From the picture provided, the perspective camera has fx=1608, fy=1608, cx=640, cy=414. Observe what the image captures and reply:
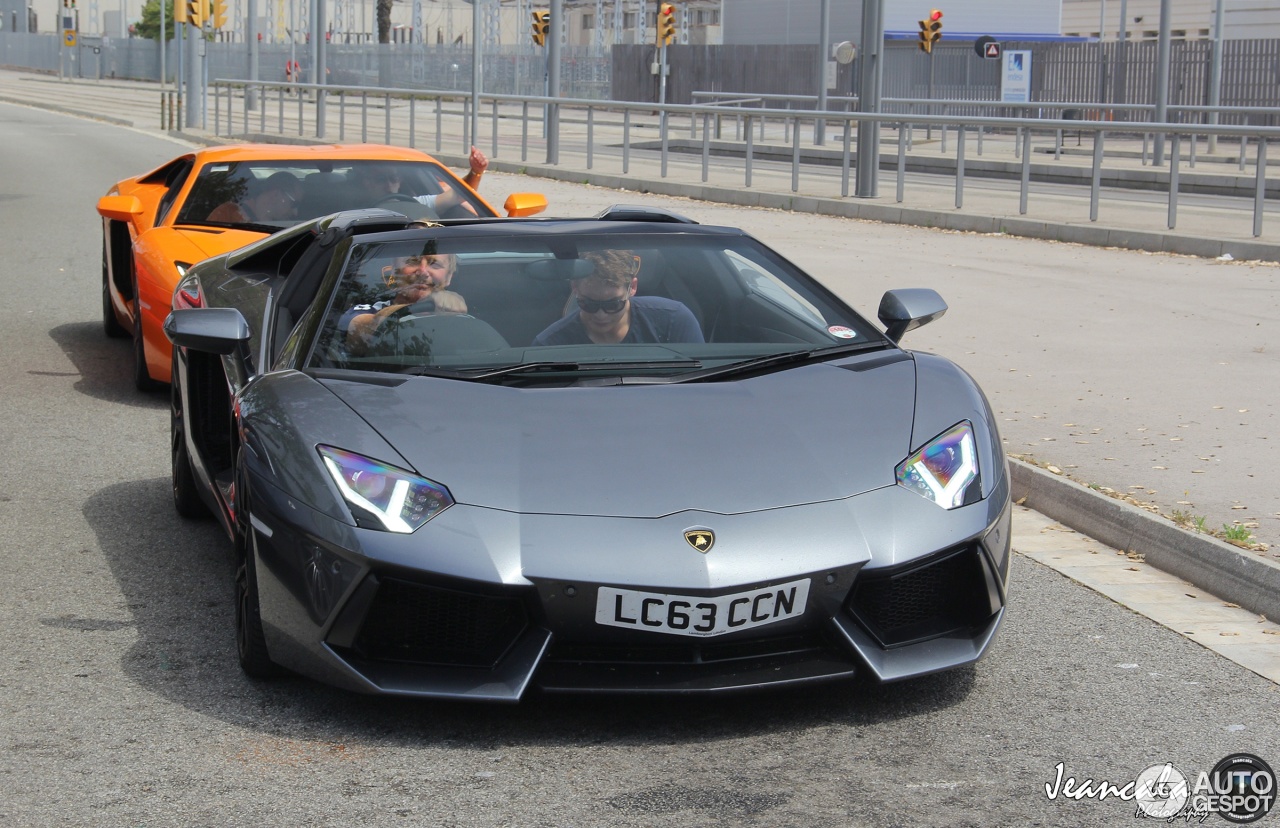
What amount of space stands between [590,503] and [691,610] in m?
0.35

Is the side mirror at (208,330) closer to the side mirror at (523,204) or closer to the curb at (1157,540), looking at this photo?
the curb at (1157,540)

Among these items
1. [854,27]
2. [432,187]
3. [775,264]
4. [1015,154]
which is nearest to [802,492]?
[775,264]

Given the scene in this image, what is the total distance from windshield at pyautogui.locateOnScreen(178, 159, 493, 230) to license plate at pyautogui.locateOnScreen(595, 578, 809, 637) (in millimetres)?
5398

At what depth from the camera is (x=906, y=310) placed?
17.0 feet

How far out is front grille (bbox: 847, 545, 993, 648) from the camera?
379cm

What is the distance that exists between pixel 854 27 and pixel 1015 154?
3778 cm

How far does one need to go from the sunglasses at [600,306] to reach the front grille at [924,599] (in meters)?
1.41

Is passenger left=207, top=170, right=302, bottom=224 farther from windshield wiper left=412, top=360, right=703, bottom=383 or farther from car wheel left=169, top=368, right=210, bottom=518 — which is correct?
windshield wiper left=412, top=360, right=703, bottom=383

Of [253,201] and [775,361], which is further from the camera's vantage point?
[253,201]

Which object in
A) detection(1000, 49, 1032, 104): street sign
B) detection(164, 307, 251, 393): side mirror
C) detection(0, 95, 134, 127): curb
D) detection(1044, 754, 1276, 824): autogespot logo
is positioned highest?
detection(1000, 49, 1032, 104): street sign

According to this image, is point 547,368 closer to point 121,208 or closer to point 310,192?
point 310,192

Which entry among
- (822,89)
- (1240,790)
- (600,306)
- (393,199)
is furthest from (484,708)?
(822,89)

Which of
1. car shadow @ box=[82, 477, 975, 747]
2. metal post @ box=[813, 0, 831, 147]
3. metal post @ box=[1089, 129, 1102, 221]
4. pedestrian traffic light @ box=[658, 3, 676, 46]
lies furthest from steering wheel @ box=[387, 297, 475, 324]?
pedestrian traffic light @ box=[658, 3, 676, 46]

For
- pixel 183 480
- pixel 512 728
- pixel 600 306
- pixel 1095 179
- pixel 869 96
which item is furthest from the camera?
pixel 869 96
